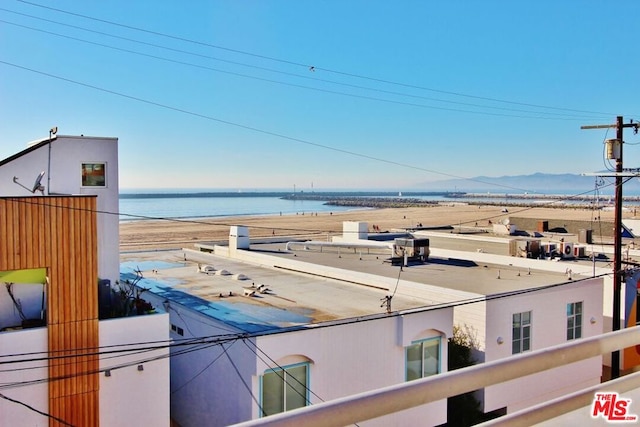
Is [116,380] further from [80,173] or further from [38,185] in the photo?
[80,173]

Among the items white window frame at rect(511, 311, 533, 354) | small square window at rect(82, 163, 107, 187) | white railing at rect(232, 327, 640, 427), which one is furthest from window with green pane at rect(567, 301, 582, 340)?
white railing at rect(232, 327, 640, 427)

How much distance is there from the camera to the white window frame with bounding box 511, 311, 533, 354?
16.0 metres

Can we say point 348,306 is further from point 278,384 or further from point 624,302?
point 624,302

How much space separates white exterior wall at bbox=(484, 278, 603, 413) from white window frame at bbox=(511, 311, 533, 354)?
0.38 feet

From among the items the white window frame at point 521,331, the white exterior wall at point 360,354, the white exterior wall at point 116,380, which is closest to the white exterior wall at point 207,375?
the white exterior wall at point 360,354

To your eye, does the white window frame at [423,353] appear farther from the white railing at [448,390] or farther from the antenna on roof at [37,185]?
the white railing at [448,390]

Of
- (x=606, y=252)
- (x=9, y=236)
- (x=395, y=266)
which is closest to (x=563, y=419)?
(x=9, y=236)

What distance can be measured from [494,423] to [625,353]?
66.1 ft

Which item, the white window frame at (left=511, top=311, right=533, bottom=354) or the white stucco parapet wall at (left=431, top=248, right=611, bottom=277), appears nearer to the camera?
the white window frame at (left=511, top=311, right=533, bottom=354)

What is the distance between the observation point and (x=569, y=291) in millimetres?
17344

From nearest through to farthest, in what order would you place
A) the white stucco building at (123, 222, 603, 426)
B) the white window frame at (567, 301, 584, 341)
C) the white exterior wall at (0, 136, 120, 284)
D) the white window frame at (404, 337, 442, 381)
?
the white stucco building at (123, 222, 603, 426) < the white exterior wall at (0, 136, 120, 284) < the white window frame at (404, 337, 442, 381) < the white window frame at (567, 301, 584, 341)

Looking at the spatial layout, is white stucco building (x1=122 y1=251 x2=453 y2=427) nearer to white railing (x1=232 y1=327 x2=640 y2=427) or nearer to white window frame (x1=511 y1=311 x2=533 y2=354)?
white window frame (x1=511 y1=311 x2=533 y2=354)

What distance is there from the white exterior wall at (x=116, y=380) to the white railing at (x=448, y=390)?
930 cm

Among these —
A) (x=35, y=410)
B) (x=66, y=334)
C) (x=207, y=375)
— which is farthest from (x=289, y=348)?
(x=35, y=410)
